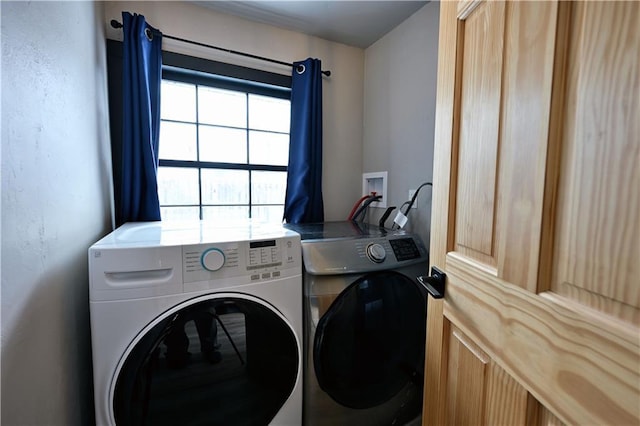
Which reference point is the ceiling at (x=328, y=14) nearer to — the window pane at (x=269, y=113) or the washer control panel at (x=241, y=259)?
the window pane at (x=269, y=113)

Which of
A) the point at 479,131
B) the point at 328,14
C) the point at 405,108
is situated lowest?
the point at 479,131

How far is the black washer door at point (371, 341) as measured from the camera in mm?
1111

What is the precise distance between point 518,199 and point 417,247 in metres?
0.89

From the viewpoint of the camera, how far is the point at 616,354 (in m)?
0.32

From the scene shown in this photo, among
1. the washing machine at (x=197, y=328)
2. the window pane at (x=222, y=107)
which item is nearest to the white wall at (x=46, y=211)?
the washing machine at (x=197, y=328)

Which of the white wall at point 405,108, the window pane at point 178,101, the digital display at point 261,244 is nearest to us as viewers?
the digital display at point 261,244

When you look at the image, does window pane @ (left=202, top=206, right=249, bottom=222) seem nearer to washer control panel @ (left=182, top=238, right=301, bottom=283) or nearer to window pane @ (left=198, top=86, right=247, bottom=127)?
window pane @ (left=198, top=86, right=247, bottom=127)

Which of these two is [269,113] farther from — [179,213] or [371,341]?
[371,341]

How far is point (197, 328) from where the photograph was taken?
0.89m

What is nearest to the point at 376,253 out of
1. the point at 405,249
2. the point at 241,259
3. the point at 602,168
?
the point at 405,249

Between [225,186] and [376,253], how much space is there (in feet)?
3.94

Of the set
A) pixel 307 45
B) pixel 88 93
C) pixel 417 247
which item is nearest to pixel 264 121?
pixel 307 45

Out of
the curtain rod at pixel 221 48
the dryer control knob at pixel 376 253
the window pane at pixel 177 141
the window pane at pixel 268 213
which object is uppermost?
the curtain rod at pixel 221 48

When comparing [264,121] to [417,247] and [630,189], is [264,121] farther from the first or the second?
[630,189]
